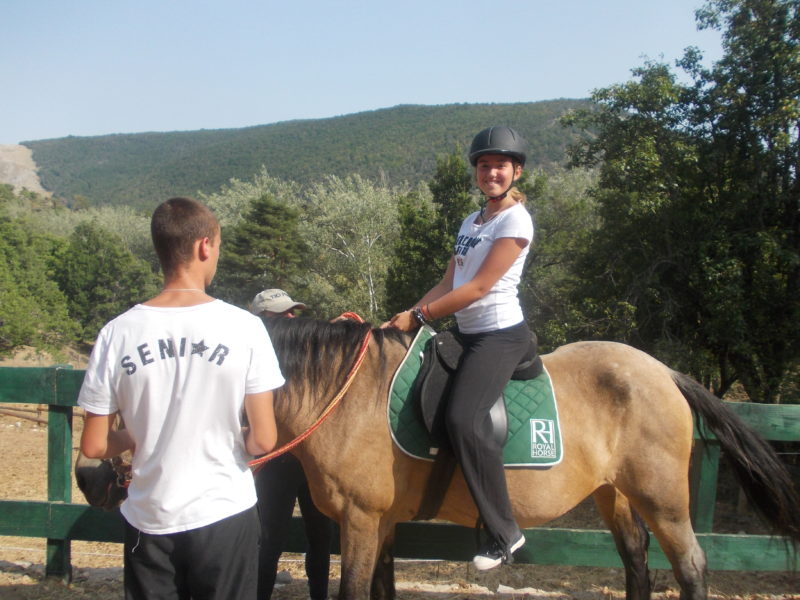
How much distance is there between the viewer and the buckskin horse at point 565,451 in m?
2.83

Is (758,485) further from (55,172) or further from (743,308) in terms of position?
(55,172)

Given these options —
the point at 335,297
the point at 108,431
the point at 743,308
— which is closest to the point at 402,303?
the point at 335,297

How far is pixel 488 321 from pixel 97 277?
43677 mm

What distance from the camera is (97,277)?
41281 mm

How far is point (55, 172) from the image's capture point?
12519 cm

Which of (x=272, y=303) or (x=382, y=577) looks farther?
(x=272, y=303)

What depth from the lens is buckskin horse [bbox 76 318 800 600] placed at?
2.83 m

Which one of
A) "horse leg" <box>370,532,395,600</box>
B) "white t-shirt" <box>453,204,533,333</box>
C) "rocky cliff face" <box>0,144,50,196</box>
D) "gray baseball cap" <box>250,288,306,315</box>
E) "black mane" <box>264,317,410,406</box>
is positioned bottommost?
"horse leg" <box>370,532,395,600</box>

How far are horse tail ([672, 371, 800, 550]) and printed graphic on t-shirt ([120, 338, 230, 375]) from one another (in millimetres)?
2635

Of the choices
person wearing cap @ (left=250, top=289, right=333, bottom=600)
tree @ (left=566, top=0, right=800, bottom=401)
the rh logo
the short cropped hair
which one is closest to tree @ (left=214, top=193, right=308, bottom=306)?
tree @ (left=566, top=0, right=800, bottom=401)

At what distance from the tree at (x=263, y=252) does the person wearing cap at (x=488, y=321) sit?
37.1 meters

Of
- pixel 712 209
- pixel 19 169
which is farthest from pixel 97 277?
pixel 19 169

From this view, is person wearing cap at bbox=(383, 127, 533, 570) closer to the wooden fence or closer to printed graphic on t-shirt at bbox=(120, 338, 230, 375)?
the wooden fence

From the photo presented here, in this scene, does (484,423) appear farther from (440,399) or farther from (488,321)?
(488,321)
